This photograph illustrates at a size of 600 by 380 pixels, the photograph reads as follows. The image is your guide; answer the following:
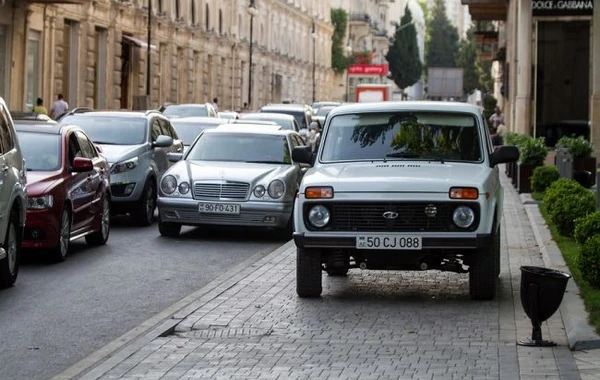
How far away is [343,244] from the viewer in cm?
1180

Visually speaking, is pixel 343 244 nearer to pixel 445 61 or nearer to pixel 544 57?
pixel 544 57

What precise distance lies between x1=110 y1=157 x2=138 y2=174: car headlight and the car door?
130 inches

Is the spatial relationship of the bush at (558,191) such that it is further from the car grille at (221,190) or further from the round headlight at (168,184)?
the round headlight at (168,184)

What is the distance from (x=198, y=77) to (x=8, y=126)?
Result: 52.2m

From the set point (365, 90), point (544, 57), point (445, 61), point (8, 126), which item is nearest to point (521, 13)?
point (544, 57)

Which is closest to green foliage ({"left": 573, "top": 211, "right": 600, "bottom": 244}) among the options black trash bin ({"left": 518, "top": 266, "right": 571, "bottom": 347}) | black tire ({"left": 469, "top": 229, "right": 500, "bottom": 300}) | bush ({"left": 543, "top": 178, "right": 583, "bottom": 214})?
black tire ({"left": 469, "top": 229, "right": 500, "bottom": 300})

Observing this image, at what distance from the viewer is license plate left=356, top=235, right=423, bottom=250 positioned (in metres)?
11.7

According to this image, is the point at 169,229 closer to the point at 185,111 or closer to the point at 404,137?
the point at 404,137

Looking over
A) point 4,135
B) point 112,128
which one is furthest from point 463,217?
point 112,128

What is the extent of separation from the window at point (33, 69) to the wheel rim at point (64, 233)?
26937 millimetres

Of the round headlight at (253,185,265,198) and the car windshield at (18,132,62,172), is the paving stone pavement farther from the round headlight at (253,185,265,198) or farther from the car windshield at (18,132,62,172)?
the round headlight at (253,185,265,198)

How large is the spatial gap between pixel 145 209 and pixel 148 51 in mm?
28905

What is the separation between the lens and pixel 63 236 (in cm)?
1488

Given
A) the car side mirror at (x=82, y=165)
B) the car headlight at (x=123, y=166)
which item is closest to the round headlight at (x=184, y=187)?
the car headlight at (x=123, y=166)
